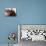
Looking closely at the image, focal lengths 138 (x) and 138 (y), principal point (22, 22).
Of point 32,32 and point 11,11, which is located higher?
point 11,11

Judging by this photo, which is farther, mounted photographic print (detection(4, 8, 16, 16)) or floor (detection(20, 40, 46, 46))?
mounted photographic print (detection(4, 8, 16, 16))

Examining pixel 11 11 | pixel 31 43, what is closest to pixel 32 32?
pixel 31 43

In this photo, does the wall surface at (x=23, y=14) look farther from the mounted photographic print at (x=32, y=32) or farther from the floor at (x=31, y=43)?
the floor at (x=31, y=43)

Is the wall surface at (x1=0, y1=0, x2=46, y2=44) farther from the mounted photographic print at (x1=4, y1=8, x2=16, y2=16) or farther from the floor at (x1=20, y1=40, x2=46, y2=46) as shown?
the floor at (x1=20, y1=40, x2=46, y2=46)

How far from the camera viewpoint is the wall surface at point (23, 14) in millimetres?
3115

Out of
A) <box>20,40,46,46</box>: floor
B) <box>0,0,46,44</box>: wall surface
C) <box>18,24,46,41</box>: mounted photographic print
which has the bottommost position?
<box>20,40,46,46</box>: floor

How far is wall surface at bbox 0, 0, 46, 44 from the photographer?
3.12m

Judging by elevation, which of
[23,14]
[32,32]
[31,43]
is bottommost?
[31,43]

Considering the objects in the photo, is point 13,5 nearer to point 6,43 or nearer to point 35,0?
point 35,0

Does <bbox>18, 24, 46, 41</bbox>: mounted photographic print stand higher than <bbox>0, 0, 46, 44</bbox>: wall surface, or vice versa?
<bbox>0, 0, 46, 44</bbox>: wall surface

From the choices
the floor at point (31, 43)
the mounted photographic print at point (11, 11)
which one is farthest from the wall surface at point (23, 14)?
the floor at point (31, 43)

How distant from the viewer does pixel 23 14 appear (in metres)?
3.13

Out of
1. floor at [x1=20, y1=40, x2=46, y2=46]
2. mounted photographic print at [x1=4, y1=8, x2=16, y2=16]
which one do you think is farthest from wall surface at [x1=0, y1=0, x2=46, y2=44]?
floor at [x1=20, y1=40, x2=46, y2=46]

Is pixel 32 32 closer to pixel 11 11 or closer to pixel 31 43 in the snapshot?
pixel 31 43
